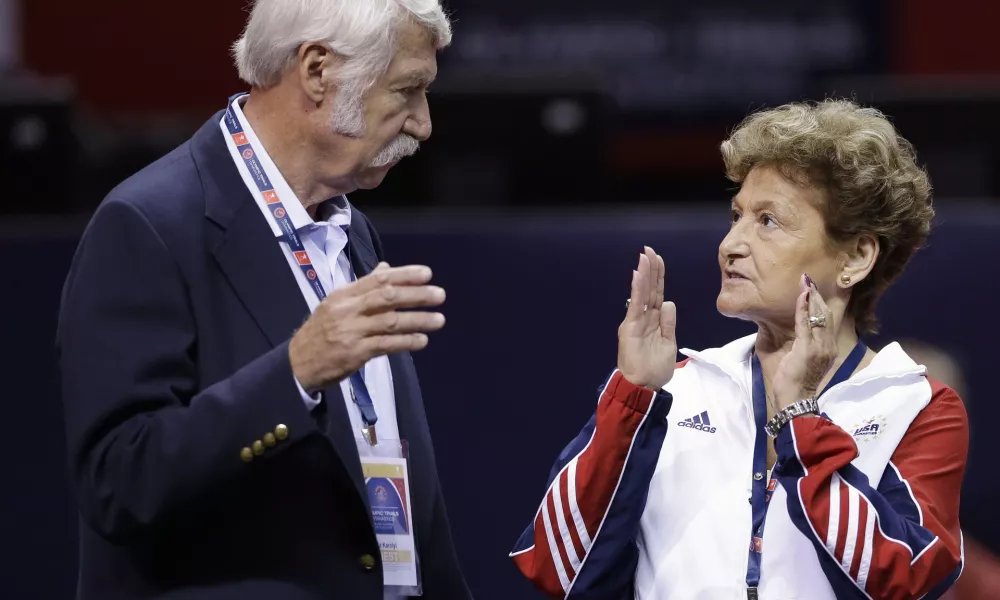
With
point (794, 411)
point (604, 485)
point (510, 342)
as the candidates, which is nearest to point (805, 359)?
point (794, 411)

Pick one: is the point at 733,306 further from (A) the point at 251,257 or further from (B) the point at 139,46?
(B) the point at 139,46

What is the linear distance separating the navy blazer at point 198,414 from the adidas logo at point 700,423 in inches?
23.1

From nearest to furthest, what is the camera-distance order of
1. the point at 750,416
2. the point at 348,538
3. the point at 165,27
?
1. the point at 348,538
2. the point at 750,416
3. the point at 165,27

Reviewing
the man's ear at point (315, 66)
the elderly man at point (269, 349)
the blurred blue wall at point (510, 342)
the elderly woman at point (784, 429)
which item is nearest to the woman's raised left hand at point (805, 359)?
→ the elderly woman at point (784, 429)

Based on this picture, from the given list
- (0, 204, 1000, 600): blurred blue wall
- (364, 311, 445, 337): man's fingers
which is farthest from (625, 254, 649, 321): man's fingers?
(0, 204, 1000, 600): blurred blue wall

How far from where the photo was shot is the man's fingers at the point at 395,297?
1.57m

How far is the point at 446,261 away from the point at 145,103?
3571mm

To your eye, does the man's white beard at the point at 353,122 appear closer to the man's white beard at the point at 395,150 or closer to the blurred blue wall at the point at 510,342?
the man's white beard at the point at 395,150

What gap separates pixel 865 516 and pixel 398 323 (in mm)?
754

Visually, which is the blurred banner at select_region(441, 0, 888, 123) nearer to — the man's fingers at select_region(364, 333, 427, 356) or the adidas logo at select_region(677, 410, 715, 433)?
the adidas logo at select_region(677, 410, 715, 433)

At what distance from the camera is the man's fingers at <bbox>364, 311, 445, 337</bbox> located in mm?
Result: 1582

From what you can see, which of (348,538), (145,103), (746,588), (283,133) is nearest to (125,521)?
(348,538)

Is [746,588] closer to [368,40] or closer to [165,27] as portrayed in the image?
[368,40]

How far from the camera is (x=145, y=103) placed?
253 inches
